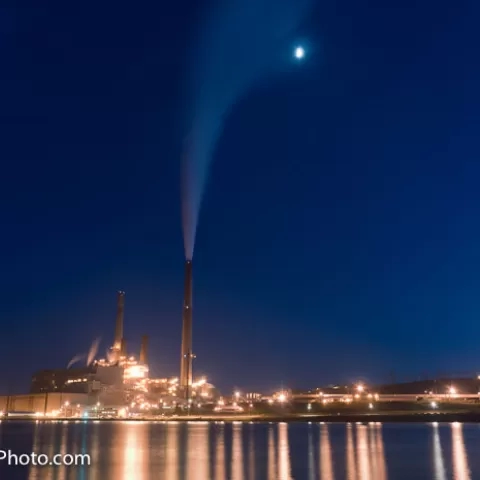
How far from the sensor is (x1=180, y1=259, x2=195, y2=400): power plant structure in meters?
140

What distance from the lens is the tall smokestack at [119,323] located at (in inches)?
5876

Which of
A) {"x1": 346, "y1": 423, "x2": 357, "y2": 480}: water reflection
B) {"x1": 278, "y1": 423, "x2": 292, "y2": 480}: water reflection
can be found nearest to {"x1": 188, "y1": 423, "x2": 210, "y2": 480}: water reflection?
{"x1": 278, "y1": 423, "x2": 292, "y2": 480}: water reflection

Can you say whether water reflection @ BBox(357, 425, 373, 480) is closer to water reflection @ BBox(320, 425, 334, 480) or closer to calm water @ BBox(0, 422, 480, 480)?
calm water @ BBox(0, 422, 480, 480)

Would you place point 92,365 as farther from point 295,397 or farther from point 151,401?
point 295,397

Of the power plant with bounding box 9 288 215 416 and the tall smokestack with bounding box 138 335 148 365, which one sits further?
the tall smokestack with bounding box 138 335 148 365

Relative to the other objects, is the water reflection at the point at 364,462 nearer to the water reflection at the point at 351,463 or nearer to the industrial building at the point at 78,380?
the water reflection at the point at 351,463

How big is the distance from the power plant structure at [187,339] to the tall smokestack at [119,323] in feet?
60.9

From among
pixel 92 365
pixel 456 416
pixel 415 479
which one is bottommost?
pixel 415 479

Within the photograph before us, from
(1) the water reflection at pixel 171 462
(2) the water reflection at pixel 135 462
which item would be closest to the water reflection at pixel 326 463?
(1) the water reflection at pixel 171 462

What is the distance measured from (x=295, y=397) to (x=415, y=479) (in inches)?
5660

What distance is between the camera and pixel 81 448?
148 feet

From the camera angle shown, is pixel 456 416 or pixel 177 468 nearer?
pixel 177 468

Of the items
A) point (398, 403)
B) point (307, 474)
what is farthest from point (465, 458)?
point (398, 403)

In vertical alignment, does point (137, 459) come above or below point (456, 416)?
below
